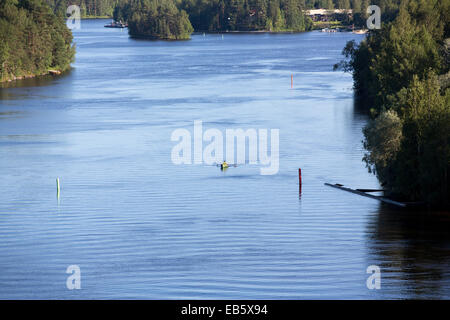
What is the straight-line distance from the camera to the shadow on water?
94.7 ft

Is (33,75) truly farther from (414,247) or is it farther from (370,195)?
(414,247)

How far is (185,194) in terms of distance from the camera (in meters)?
43.7

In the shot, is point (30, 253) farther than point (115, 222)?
No

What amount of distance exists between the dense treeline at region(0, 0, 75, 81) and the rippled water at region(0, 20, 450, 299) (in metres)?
29.5

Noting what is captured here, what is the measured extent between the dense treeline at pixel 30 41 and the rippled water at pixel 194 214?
2946 cm

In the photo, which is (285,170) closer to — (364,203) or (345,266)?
(364,203)

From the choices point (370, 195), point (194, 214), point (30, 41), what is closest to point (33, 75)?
point (30, 41)

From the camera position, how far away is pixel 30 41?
376 ft

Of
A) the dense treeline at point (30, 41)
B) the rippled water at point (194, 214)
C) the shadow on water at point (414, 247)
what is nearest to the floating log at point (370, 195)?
the shadow on water at point (414, 247)

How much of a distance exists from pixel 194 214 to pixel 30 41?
81.7 metres
